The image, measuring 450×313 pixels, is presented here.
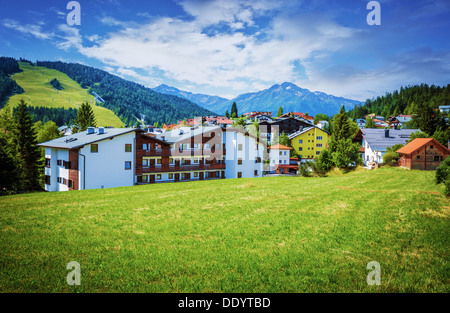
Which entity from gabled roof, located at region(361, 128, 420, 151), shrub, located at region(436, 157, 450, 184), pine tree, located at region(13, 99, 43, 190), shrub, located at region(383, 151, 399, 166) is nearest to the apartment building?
pine tree, located at region(13, 99, 43, 190)

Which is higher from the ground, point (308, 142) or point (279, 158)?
point (308, 142)

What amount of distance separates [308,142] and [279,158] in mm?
20836

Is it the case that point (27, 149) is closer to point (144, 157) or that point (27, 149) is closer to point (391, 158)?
point (144, 157)

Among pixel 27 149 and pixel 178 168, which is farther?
pixel 27 149

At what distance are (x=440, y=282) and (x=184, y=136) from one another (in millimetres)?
44717

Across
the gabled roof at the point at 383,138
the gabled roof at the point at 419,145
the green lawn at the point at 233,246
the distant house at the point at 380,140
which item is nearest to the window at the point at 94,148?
the green lawn at the point at 233,246

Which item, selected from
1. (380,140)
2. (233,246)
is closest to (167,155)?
(233,246)

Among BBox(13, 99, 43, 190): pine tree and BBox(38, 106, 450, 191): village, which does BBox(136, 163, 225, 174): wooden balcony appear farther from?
BBox(13, 99, 43, 190): pine tree

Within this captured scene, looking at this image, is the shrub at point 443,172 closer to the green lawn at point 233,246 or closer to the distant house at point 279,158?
the green lawn at point 233,246

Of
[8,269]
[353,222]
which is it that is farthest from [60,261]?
[353,222]

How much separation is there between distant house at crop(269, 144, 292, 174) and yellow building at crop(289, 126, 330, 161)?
15.1 metres

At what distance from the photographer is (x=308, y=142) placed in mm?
85438

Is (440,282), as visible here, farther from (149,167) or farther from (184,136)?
(184,136)

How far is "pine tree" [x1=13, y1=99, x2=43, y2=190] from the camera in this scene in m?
54.4
